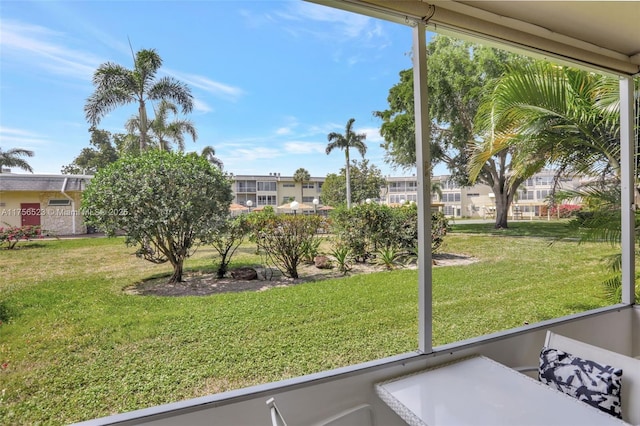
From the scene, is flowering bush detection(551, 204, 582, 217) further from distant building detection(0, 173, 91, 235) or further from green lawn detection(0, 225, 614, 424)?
distant building detection(0, 173, 91, 235)

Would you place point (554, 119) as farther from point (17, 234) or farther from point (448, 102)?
point (17, 234)

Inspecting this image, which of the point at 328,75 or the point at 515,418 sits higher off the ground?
the point at 328,75

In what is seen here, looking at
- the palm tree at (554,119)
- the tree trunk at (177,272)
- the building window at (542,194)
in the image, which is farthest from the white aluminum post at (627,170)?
the tree trunk at (177,272)

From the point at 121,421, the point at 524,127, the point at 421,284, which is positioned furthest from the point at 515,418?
the point at 524,127

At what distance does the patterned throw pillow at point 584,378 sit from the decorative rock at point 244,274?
7.04ft

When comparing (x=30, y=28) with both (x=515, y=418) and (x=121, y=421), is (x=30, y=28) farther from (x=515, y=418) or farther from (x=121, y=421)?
(x=515, y=418)

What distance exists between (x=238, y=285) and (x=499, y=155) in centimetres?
285

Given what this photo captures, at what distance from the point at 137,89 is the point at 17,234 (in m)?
1.11

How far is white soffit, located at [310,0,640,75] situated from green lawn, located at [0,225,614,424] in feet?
6.43

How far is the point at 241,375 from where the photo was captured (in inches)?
84.8

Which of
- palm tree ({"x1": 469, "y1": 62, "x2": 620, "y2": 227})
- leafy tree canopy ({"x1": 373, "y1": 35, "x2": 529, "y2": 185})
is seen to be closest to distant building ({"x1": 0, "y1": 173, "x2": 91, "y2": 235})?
leafy tree canopy ({"x1": 373, "y1": 35, "x2": 529, "y2": 185})

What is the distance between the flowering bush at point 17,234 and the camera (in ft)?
5.47

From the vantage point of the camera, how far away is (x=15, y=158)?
1667mm

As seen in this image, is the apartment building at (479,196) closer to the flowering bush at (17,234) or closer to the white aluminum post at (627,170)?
the white aluminum post at (627,170)
